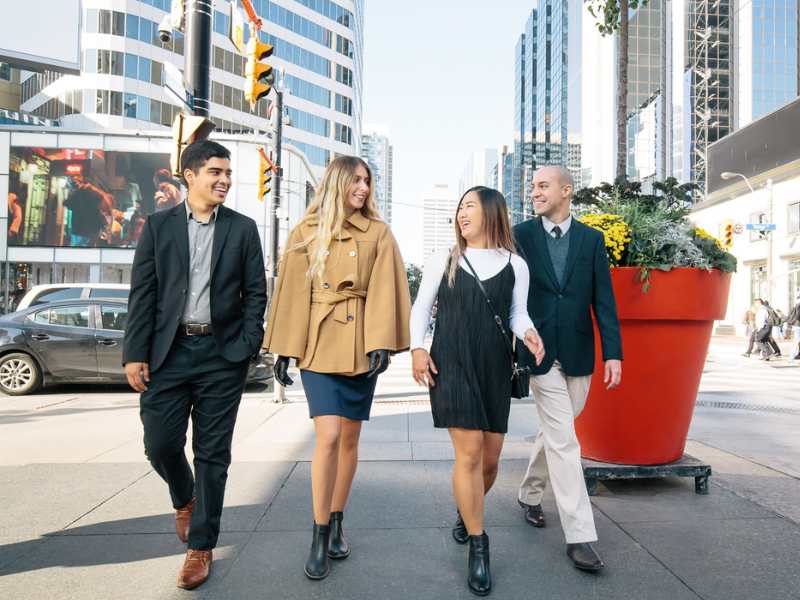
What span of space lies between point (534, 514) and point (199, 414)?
1909 millimetres

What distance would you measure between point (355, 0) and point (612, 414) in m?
67.9

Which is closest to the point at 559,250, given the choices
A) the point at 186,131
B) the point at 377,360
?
the point at 377,360

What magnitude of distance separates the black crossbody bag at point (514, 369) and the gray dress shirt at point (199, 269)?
4.09ft

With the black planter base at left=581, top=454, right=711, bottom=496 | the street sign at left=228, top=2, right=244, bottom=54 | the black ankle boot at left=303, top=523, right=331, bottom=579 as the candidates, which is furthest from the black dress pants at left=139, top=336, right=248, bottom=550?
the street sign at left=228, top=2, right=244, bottom=54

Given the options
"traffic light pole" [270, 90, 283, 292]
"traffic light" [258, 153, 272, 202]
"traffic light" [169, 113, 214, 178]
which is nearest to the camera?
"traffic light" [169, 113, 214, 178]

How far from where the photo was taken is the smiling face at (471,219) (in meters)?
3.09

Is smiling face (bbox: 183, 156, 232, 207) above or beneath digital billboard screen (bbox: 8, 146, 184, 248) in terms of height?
beneath

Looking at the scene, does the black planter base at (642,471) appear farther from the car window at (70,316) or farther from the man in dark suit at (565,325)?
the car window at (70,316)

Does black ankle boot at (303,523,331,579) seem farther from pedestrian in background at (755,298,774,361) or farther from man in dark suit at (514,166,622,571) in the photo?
pedestrian in background at (755,298,774,361)

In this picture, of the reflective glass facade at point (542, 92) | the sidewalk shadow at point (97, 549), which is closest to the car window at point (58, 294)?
the sidewalk shadow at point (97, 549)

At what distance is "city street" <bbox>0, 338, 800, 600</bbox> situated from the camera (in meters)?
2.81

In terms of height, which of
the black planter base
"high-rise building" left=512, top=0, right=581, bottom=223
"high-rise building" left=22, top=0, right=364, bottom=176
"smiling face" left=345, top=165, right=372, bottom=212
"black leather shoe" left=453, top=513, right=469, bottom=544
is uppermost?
"high-rise building" left=512, top=0, right=581, bottom=223

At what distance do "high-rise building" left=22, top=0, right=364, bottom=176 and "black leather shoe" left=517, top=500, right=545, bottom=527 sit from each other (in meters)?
35.5

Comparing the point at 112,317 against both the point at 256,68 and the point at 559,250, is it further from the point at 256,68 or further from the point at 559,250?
the point at 559,250
